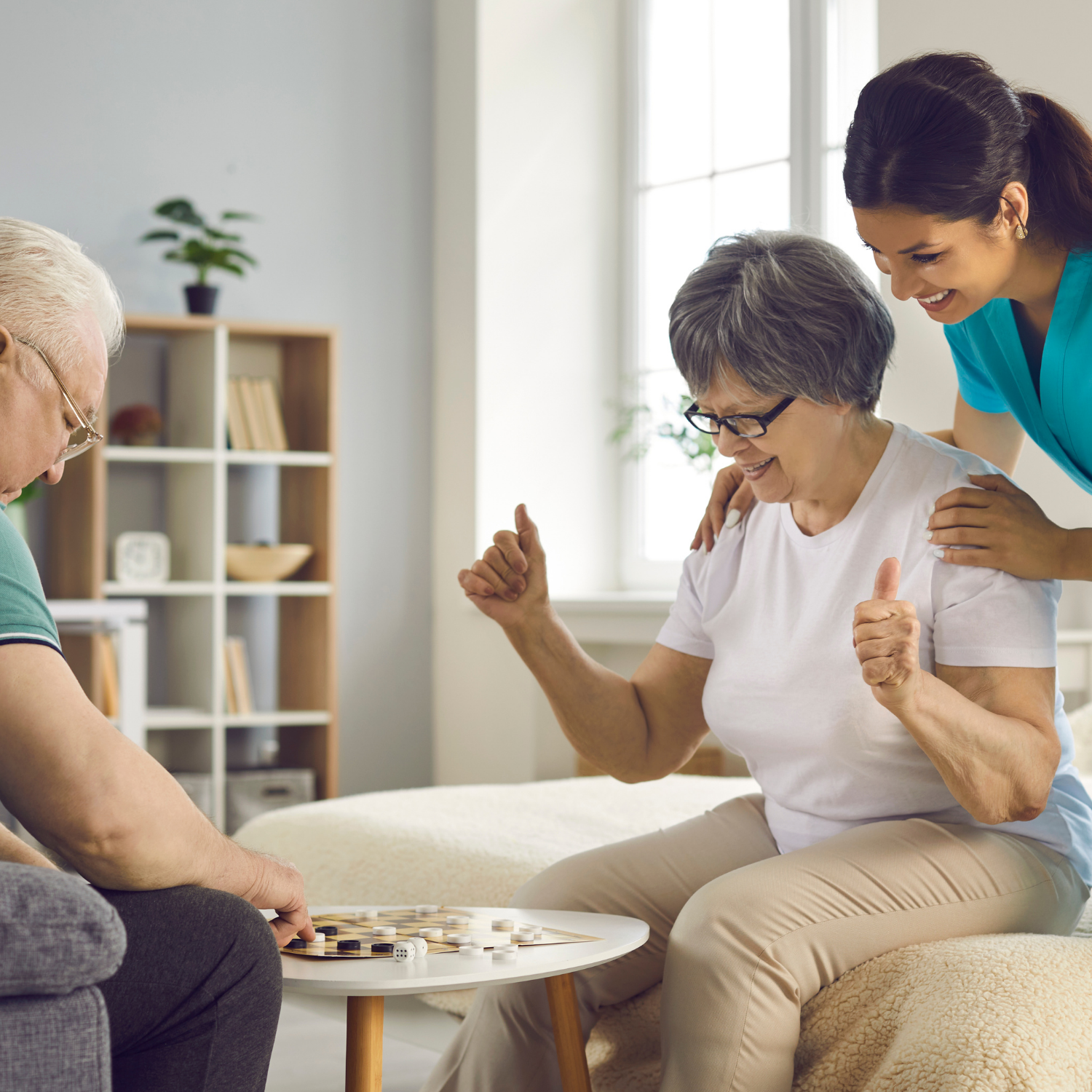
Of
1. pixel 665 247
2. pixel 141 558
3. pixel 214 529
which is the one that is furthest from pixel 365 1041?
pixel 665 247

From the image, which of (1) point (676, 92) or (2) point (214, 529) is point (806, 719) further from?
(1) point (676, 92)

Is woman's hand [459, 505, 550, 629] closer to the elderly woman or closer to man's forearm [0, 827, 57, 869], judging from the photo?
the elderly woman

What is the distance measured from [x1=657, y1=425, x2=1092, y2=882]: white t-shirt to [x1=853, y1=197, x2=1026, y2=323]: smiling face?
0.17 metres

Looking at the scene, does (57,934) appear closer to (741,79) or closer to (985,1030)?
(985,1030)

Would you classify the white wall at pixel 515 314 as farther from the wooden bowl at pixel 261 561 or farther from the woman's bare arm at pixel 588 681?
the woman's bare arm at pixel 588 681

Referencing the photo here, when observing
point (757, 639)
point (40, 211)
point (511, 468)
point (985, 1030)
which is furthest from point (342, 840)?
point (40, 211)

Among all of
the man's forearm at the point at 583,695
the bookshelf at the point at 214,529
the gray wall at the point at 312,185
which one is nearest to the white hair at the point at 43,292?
the man's forearm at the point at 583,695

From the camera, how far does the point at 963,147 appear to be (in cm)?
135

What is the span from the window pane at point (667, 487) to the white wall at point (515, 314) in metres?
0.14

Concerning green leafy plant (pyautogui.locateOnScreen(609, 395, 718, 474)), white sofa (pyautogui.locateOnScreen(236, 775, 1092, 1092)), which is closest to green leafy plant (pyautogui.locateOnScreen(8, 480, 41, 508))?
white sofa (pyautogui.locateOnScreen(236, 775, 1092, 1092))

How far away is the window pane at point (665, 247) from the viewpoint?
430 centimetres

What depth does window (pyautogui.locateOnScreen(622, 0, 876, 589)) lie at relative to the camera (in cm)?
383

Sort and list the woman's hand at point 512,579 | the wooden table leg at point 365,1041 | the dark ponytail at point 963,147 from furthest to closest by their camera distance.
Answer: the woman's hand at point 512,579, the dark ponytail at point 963,147, the wooden table leg at point 365,1041

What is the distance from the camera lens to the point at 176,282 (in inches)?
161
